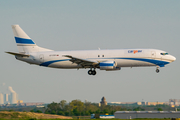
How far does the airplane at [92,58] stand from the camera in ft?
205

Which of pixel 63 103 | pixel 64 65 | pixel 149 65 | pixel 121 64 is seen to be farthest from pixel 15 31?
pixel 149 65

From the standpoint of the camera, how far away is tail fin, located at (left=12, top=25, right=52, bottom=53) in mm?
71188

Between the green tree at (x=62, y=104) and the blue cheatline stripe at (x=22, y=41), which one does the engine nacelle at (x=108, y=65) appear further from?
the blue cheatline stripe at (x=22, y=41)

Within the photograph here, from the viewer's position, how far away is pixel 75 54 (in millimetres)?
66250

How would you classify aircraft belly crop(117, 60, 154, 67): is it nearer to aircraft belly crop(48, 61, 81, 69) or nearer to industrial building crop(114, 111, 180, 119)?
aircraft belly crop(48, 61, 81, 69)

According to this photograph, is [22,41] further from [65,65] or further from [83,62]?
[83,62]

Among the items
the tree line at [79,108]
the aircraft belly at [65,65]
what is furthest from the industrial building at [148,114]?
the aircraft belly at [65,65]

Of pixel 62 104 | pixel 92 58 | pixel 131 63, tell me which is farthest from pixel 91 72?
pixel 62 104

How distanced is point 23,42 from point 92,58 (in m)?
18.1

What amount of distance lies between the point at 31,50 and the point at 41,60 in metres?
4.34

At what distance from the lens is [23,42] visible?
7175 centimetres

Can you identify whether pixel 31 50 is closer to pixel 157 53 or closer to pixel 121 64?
pixel 121 64

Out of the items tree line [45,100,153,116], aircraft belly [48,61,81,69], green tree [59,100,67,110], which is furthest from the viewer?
green tree [59,100,67,110]

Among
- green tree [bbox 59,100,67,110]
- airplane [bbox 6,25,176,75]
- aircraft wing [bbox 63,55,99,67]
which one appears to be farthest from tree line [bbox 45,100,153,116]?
aircraft wing [bbox 63,55,99,67]
